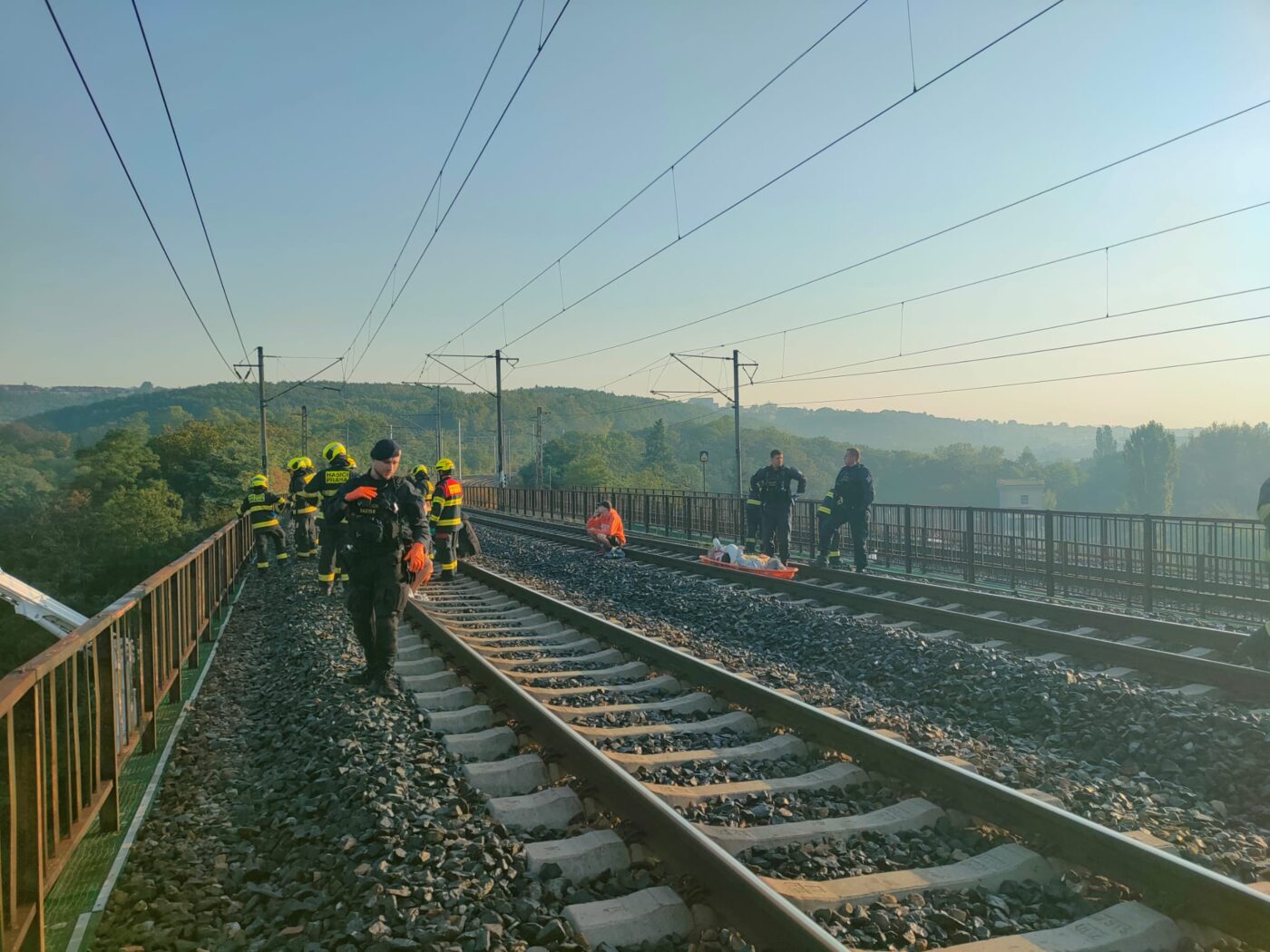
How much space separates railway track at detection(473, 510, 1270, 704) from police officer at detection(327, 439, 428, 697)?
18.6 feet

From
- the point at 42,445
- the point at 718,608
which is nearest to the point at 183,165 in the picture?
the point at 718,608

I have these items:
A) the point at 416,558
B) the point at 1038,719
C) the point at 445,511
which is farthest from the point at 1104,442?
the point at 416,558

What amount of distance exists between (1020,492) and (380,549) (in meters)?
101

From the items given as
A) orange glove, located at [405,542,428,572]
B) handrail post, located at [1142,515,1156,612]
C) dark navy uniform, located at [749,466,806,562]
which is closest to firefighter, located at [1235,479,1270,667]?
handrail post, located at [1142,515,1156,612]

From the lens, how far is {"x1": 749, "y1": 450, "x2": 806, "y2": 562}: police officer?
605 inches

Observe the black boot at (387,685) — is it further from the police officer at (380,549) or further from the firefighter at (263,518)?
the firefighter at (263,518)

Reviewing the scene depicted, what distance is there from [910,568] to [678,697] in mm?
10649

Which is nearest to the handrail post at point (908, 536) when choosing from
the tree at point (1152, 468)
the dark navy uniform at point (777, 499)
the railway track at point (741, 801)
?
the dark navy uniform at point (777, 499)

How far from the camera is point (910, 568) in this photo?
1609 cm

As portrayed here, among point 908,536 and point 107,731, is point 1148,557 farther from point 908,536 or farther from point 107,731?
point 107,731

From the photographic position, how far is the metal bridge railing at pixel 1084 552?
11578 mm

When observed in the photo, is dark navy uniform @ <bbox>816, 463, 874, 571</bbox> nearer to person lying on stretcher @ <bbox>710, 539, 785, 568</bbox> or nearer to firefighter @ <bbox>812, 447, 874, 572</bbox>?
firefighter @ <bbox>812, 447, 874, 572</bbox>

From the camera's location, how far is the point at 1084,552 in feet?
43.4

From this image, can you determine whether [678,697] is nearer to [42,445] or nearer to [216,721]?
[216,721]
